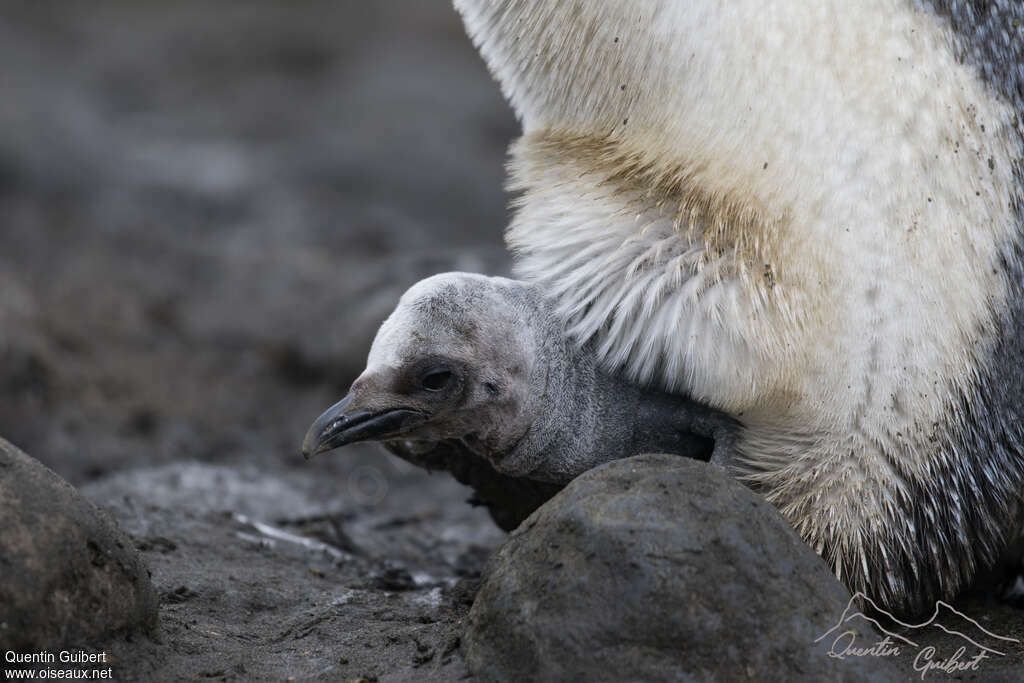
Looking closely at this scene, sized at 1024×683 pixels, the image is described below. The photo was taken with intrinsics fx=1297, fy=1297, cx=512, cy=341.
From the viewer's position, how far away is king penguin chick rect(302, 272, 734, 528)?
3.26 m

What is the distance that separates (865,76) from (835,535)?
1099 millimetres

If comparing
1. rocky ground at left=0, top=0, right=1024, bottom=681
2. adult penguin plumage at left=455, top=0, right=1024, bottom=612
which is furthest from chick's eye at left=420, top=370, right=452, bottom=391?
rocky ground at left=0, top=0, right=1024, bottom=681

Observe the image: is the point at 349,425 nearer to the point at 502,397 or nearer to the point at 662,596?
the point at 502,397

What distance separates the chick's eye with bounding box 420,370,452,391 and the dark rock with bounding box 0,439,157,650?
81 cm

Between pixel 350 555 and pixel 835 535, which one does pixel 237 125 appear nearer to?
pixel 350 555

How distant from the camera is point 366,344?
6469 millimetres

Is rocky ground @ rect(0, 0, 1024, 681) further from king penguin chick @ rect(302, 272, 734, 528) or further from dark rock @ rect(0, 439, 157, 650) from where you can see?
king penguin chick @ rect(302, 272, 734, 528)

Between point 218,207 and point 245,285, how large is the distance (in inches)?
73.3

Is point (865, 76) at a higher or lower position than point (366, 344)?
higher

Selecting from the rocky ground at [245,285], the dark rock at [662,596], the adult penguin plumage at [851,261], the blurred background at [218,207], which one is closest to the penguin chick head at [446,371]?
the adult penguin plumage at [851,261]

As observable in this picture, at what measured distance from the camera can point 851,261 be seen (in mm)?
3059

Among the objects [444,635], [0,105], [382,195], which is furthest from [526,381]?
[0,105]

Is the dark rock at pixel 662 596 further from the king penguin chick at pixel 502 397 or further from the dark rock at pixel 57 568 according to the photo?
the dark rock at pixel 57 568

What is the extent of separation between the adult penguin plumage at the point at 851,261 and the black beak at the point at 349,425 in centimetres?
61
